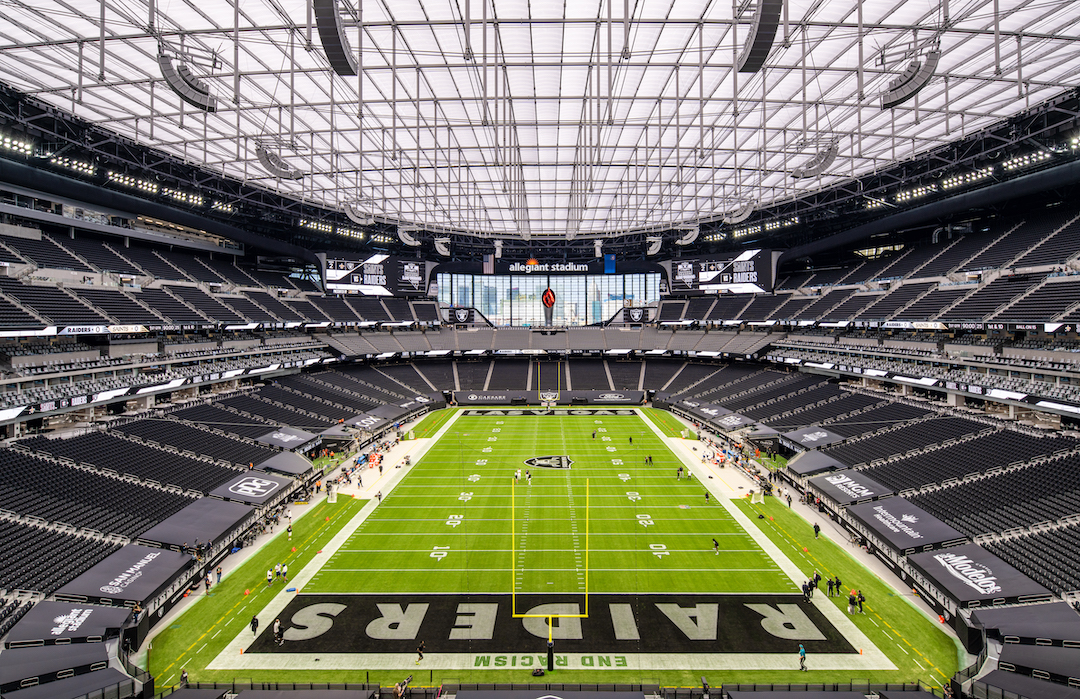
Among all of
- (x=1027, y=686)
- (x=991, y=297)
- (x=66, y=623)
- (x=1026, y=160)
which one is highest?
(x=1026, y=160)

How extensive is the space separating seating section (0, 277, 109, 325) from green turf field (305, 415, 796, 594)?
850 inches

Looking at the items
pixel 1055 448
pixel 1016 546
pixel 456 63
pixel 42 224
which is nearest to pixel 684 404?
pixel 1055 448

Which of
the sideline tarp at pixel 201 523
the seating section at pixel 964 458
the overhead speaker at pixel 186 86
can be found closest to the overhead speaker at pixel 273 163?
the overhead speaker at pixel 186 86

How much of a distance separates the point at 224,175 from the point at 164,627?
30995 mm

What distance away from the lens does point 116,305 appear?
108ft

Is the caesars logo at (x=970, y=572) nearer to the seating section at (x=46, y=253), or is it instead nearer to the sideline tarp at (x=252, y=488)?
the sideline tarp at (x=252, y=488)

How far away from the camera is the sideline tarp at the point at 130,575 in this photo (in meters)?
15.1

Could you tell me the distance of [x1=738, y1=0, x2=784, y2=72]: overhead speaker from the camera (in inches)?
398

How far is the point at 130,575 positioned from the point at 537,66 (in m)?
25.1

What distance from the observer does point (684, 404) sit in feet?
152

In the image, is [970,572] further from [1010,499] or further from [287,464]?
[287,464]

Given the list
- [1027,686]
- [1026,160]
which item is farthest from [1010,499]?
[1026,160]

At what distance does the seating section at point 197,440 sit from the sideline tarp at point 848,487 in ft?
99.2

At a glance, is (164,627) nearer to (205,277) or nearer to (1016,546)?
(1016,546)
